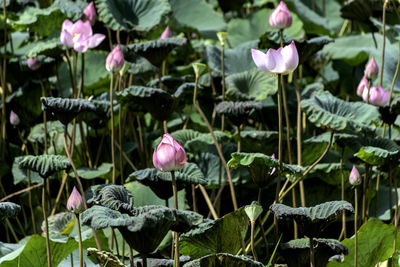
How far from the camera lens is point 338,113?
1.76 metres

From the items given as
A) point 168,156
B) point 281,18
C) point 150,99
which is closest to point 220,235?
point 168,156

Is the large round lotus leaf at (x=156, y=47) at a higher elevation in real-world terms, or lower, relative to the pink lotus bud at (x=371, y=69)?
higher

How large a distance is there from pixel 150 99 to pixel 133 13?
2.54 ft

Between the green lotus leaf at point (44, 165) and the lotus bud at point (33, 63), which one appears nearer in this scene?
the green lotus leaf at point (44, 165)

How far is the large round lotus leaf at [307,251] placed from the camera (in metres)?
1.35

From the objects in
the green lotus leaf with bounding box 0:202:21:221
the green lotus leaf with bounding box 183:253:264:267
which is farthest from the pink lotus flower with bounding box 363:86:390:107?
the green lotus leaf with bounding box 0:202:21:221

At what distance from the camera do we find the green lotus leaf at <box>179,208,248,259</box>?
1.29m

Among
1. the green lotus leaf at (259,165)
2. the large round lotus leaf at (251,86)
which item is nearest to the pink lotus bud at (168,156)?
the green lotus leaf at (259,165)

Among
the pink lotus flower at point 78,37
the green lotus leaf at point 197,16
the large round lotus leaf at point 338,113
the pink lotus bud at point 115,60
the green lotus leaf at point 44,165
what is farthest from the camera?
the green lotus leaf at point 197,16

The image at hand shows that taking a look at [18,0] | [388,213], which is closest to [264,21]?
[18,0]

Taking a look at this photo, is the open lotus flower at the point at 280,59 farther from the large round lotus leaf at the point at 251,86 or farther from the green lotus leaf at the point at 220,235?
the large round lotus leaf at the point at 251,86

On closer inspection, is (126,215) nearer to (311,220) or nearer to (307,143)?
(311,220)

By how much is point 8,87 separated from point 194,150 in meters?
1.13

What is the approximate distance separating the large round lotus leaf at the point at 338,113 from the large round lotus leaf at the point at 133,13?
0.79 meters
